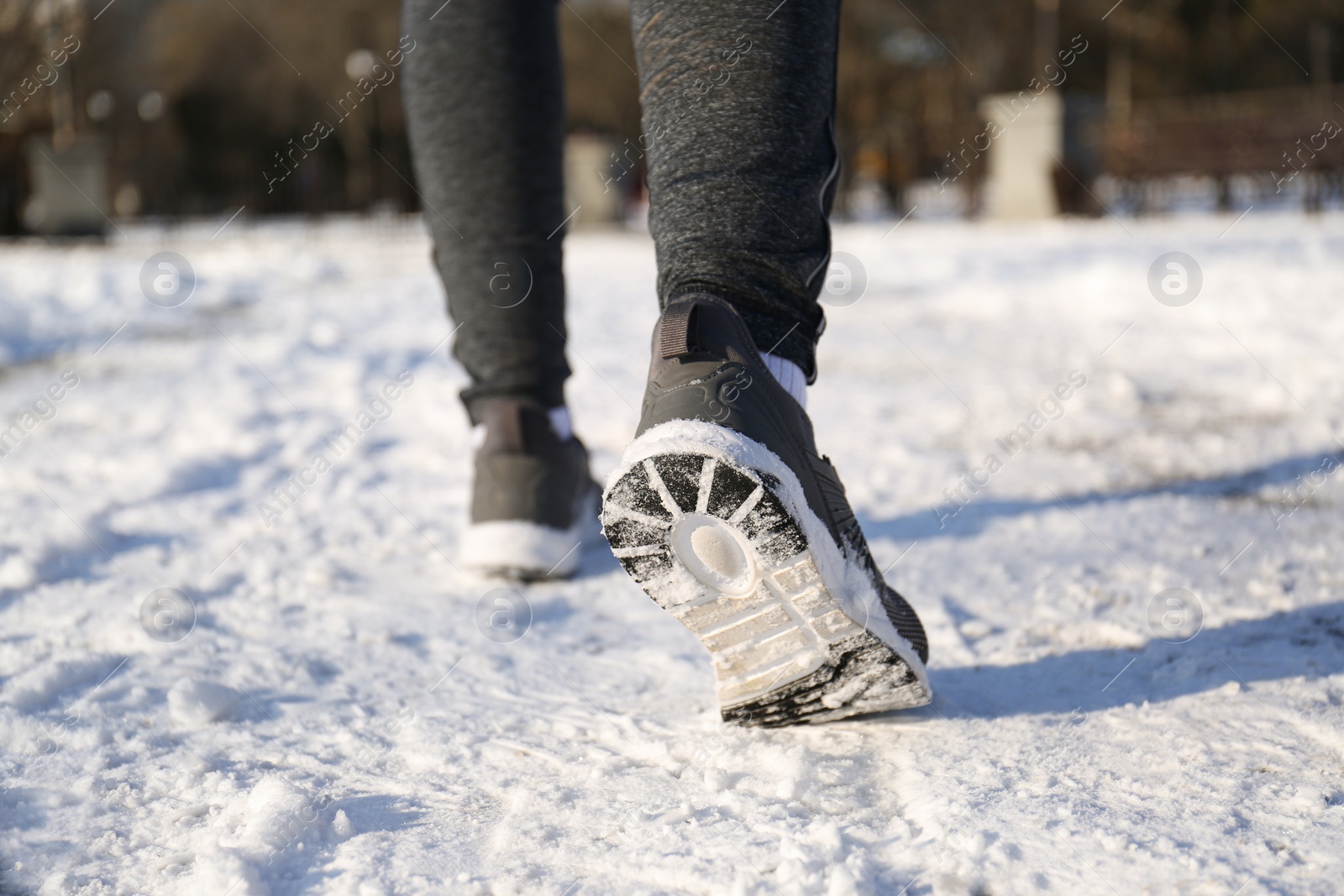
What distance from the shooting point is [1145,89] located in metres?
25.1

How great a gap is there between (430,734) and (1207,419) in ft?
6.23

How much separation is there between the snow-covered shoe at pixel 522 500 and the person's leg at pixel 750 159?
53cm

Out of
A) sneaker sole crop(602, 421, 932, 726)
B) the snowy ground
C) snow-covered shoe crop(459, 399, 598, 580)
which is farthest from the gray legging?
snow-covered shoe crop(459, 399, 598, 580)

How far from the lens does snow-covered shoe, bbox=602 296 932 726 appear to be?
0.77m

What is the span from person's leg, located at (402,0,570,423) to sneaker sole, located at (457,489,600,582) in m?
0.19

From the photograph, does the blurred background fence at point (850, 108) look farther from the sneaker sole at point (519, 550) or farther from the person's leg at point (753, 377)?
the person's leg at point (753, 377)

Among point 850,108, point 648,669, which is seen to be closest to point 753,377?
point 648,669

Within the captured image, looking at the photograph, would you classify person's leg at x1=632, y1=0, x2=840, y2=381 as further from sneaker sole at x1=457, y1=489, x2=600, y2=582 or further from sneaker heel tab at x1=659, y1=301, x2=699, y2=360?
sneaker sole at x1=457, y1=489, x2=600, y2=582

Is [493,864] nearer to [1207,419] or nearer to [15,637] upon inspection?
[15,637]

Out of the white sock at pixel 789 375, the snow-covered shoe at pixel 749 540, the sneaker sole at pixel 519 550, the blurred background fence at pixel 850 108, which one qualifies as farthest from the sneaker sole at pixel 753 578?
the blurred background fence at pixel 850 108

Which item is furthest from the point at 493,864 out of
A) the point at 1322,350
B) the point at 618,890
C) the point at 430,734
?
the point at 1322,350

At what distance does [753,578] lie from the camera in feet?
2.66

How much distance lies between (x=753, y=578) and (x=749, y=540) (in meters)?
0.04

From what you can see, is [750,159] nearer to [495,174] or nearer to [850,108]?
[495,174]
